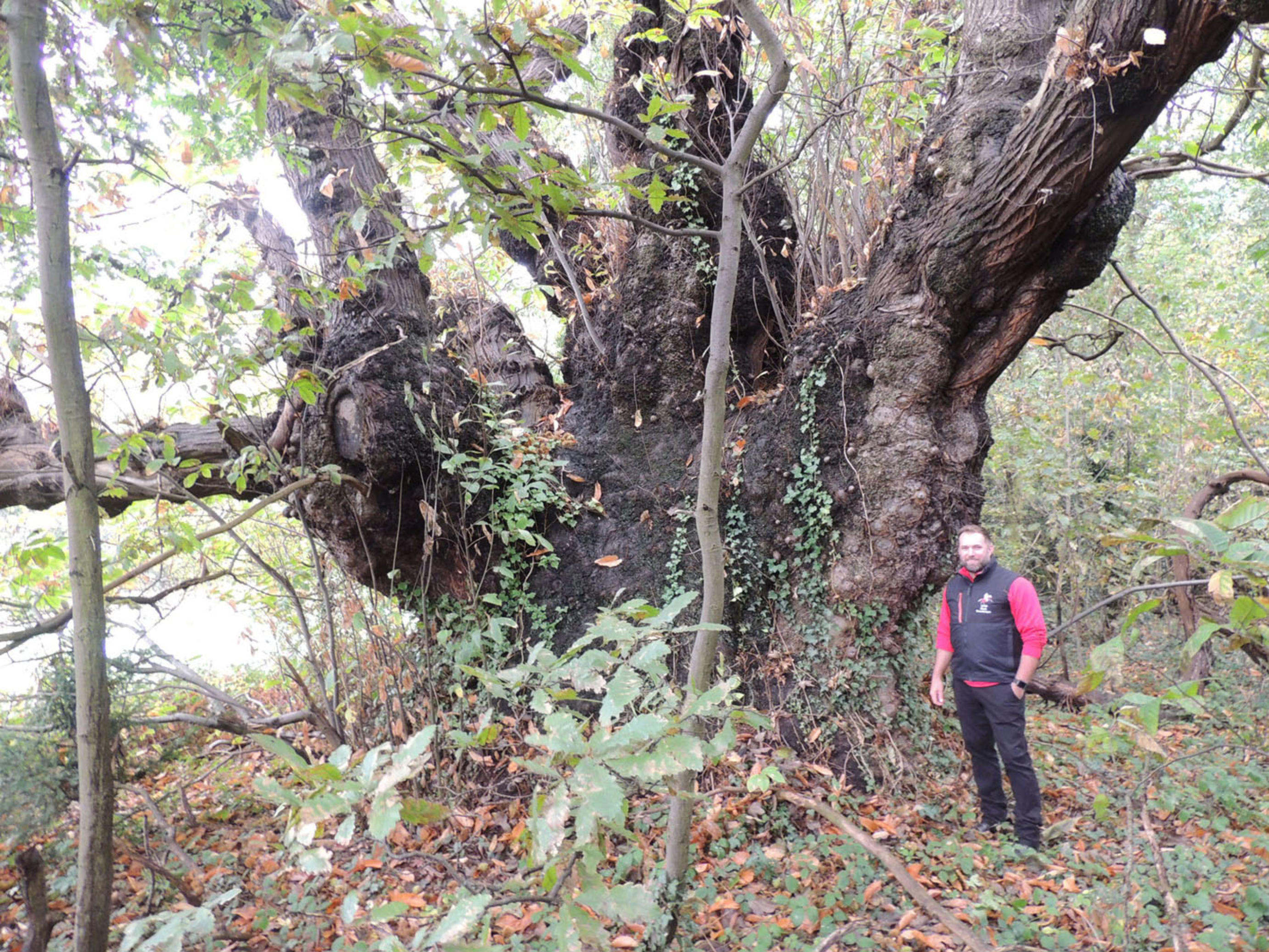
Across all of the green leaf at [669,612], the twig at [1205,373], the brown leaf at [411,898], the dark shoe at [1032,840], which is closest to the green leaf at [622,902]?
the green leaf at [669,612]

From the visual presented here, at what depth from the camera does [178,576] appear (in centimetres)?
768

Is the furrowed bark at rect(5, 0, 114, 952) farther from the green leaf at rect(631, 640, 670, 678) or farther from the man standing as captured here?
the man standing

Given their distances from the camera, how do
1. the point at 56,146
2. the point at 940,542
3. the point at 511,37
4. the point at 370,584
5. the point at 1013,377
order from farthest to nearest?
the point at 1013,377 → the point at 370,584 → the point at 940,542 → the point at 511,37 → the point at 56,146

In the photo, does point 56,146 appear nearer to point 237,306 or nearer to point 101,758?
point 101,758

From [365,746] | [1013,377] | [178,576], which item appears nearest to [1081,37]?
[365,746]

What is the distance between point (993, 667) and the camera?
396cm

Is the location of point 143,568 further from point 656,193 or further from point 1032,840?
point 1032,840

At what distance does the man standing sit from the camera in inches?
150

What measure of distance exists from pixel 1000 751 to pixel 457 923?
3634 mm

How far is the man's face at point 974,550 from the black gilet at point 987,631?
2.7 inches

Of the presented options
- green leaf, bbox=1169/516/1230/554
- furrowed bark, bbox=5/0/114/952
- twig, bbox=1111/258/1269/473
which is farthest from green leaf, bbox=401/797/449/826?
twig, bbox=1111/258/1269/473

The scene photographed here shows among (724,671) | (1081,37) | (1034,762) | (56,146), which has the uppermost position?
(1081,37)

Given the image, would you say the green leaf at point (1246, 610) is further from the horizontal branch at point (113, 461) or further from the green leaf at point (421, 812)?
the horizontal branch at point (113, 461)

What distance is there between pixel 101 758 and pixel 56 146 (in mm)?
1325
